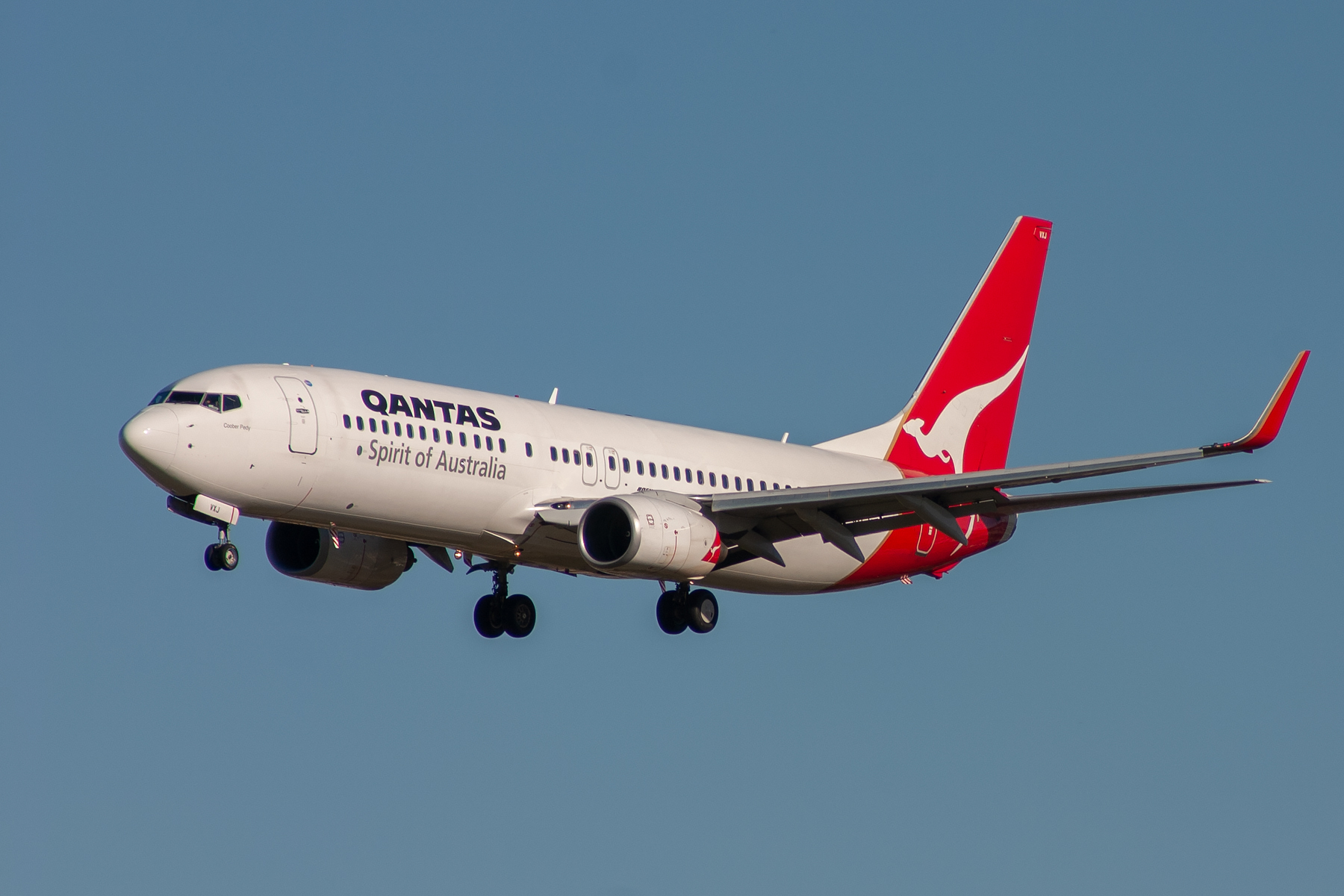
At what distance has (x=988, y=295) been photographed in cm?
5038

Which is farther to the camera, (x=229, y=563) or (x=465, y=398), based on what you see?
(x=465, y=398)

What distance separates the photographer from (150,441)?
3366cm

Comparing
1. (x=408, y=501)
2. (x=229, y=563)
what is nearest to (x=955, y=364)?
(x=408, y=501)

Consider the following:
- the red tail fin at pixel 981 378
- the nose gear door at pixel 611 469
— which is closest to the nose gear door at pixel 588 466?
the nose gear door at pixel 611 469

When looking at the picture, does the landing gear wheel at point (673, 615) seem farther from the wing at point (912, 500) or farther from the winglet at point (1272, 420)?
the winglet at point (1272, 420)

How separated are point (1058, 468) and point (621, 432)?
31.5 feet

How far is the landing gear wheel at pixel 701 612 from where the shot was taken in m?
40.4

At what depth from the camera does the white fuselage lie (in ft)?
112

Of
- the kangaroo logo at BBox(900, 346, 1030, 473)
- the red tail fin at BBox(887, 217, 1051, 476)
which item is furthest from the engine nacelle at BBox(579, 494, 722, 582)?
the kangaroo logo at BBox(900, 346, 1030, 473)

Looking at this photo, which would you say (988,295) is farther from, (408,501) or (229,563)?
(229,563)

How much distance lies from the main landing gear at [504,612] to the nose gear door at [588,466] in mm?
4292

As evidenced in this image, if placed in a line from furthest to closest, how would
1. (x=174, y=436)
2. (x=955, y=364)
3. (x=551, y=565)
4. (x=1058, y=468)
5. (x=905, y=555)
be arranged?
(x=955, y=364) → (x=905, y=555) → (x=551, y=565) → (x=1058, y=468) → (x=174, y=436)

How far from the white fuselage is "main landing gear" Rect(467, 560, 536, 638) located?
3346 mm

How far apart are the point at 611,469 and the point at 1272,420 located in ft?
44.8
